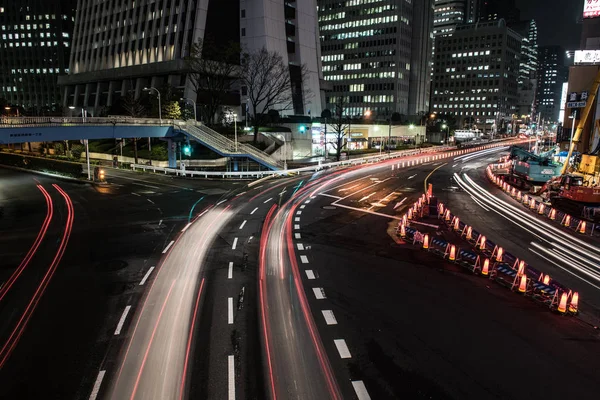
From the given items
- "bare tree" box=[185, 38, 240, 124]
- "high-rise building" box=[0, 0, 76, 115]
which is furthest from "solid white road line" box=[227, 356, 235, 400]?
"high-rise building" box=[0, 0, 76, 115]

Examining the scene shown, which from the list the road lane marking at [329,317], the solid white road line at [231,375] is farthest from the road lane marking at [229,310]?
the road lane marking at [329,317]

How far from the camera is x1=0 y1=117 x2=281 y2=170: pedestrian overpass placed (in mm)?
33938

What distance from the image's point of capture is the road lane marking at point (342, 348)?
9.96 metres

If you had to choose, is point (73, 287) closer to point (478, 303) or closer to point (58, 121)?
point (478, 303)

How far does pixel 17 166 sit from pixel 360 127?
63433 mm

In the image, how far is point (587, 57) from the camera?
61.1 metres

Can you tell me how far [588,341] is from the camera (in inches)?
429

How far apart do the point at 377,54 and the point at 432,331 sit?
5730 inches

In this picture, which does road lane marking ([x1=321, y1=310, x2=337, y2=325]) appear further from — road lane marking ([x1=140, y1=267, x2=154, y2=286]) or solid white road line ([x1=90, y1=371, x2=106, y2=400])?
road lane marking ([x1=140, y1=267, x2=154, y2=286])

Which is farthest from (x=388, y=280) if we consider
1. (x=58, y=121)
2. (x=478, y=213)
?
(x=58, y=121)

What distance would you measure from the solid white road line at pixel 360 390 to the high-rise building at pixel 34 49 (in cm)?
18652

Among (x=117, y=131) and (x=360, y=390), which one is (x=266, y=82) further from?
(x=360, y=390)

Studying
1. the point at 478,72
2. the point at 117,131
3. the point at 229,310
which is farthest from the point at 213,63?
the point at 478,72

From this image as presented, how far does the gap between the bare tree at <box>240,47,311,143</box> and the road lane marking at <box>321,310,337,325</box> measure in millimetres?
51242
